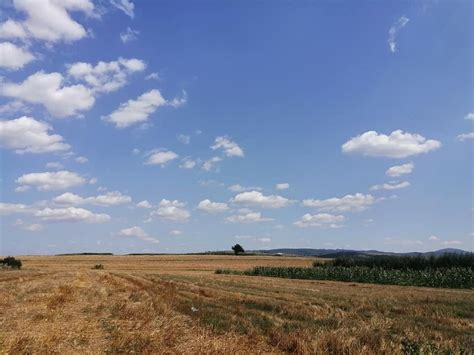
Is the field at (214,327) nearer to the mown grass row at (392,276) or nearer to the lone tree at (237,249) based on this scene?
the mown grass row at (392,276)

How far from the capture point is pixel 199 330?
11156 mm

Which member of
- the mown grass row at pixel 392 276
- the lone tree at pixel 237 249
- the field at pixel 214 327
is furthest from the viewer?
the lone tree at pixel 237 249

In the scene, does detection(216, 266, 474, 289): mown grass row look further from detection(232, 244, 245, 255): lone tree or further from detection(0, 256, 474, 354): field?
detection(232, 244, 245, 255): lone tree

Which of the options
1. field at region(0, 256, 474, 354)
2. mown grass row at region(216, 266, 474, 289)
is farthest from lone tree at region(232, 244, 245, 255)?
field at region(0, 256, 474, 354)

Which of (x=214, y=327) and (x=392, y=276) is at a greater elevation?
(x=392, y=276)

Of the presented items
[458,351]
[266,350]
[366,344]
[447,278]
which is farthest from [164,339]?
[447,278]

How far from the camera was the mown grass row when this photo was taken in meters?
43.7

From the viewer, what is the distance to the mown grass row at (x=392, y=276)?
43.7 metres

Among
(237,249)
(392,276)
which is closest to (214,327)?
(392,276)

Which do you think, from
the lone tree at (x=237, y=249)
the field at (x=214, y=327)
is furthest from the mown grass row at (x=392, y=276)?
the lone tree at (x=237, y=249)

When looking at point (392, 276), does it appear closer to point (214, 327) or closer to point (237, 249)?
point (214, 327)

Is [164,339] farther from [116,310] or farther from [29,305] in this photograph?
[29,305]

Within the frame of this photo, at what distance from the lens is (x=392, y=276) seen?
4909 cm

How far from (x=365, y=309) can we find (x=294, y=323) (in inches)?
225
